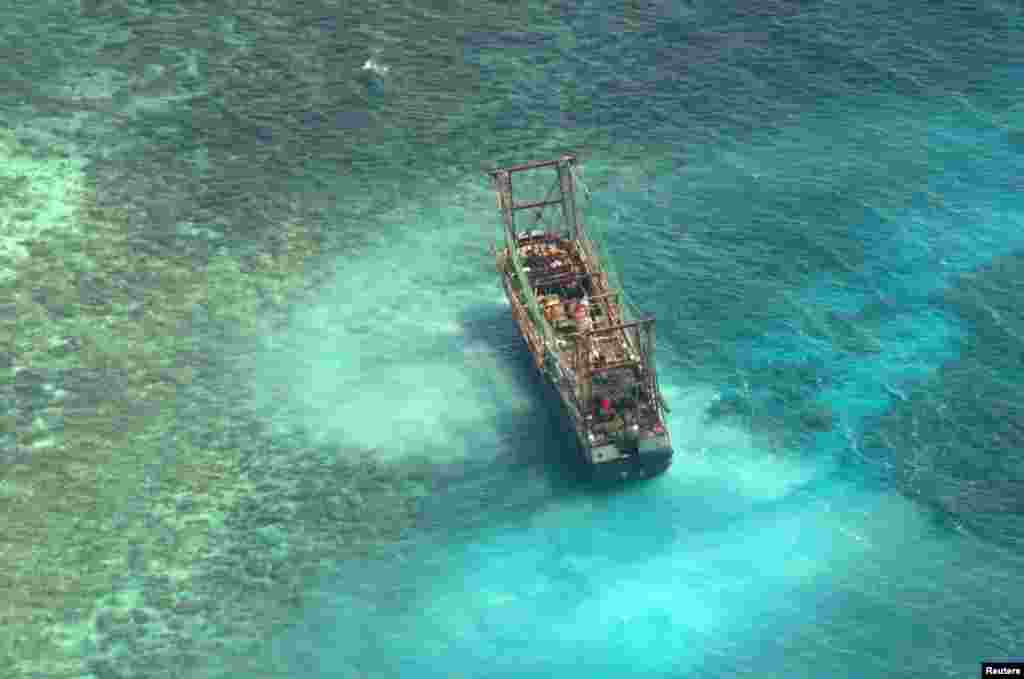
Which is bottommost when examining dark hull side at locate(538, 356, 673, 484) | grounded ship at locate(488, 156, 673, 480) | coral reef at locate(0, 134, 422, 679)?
coral reef at locate(0, 134, 422, 679)

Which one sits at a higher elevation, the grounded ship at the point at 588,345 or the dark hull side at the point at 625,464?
the grounded ship at the point at 588,345

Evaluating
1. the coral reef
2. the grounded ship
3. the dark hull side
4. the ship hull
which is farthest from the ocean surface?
the grounded ship

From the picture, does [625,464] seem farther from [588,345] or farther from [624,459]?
[588,345]

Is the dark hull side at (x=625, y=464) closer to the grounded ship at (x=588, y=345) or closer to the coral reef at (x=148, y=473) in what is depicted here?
the grounded ship at (x=588, y=345)

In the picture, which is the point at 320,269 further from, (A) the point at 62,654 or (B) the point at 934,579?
(B) the point at 934,579

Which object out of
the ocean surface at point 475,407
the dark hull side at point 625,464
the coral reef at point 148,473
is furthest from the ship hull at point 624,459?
the coral reef at point 148,473

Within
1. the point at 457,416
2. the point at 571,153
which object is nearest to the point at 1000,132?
the point at 571,153

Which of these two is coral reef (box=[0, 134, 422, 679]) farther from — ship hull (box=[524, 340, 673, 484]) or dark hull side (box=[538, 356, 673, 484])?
ship hull (box=[524, 340, 673, 484])
